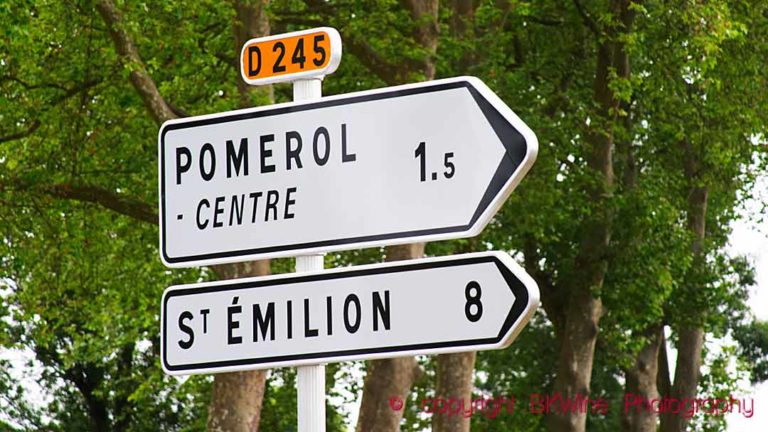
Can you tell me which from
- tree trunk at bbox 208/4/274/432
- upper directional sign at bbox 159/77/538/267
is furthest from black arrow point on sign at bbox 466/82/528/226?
tree trunk at bbox 208/4/274/432

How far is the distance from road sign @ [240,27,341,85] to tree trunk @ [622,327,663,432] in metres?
24.6

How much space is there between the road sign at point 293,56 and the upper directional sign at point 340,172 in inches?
5.9

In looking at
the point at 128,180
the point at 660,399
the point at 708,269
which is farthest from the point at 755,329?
the point at 128,180

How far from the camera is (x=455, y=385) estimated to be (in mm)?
20625

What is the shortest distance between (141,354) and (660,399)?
11.5 meters

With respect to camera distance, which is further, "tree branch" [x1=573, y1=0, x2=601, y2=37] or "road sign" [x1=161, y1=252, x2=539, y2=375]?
"tree branch" [x1=573, y1=0, x2=601, y2=37]

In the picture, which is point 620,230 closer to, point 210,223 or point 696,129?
point 696,129

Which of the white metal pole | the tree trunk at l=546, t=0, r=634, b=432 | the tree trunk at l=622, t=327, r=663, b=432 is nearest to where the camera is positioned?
the white metal pole

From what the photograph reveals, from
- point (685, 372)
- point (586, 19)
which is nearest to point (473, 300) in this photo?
point (586, 19)

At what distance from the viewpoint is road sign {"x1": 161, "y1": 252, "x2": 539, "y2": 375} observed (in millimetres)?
3812

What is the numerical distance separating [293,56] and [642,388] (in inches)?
986

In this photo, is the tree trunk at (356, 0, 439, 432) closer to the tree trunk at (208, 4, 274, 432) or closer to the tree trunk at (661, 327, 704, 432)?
the tree trunk at (208, 4, 274, 432)

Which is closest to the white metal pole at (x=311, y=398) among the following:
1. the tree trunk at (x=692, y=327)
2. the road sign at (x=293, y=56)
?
the road sign at (x=293, y=56)

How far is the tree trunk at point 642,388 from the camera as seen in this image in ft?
93.1
